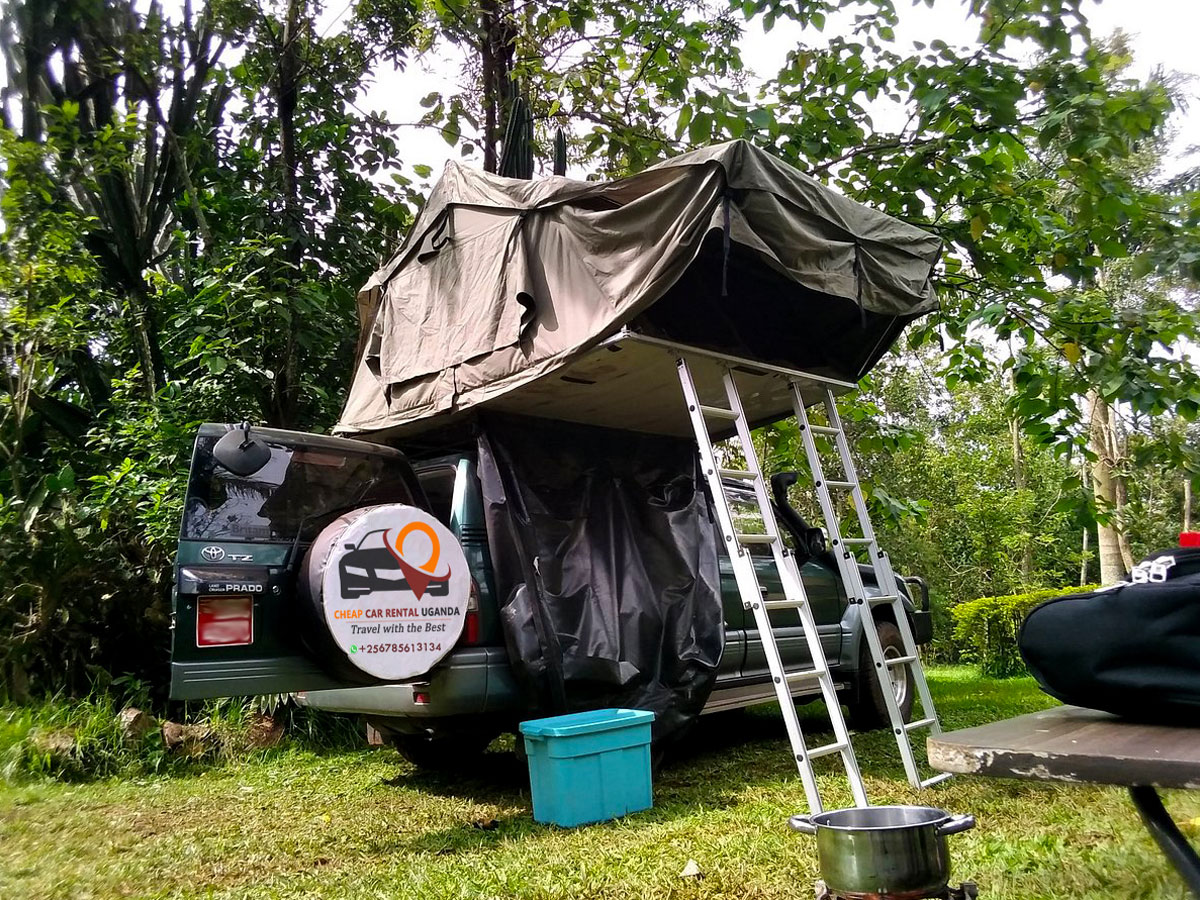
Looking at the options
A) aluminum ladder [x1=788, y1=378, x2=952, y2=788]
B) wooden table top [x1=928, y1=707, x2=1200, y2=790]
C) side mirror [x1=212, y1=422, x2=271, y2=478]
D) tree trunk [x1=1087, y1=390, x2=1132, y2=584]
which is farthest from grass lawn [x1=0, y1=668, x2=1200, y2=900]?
tree trunk [x1=1087, y1=390, x2=1132, y2=584]

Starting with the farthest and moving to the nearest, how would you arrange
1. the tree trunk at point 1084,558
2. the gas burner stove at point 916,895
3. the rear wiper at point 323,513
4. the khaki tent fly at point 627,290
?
the tree trunk at point 1084,558
the khaki tent fly at point 627,290
the rear wiper at point 323,513
the gas burner stove at point 916,895

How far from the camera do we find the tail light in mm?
4359

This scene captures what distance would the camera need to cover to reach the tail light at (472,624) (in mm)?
4359

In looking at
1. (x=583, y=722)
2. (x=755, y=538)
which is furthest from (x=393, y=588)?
(x=755, y=538)

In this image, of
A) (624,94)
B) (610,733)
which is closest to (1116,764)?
(610,733)

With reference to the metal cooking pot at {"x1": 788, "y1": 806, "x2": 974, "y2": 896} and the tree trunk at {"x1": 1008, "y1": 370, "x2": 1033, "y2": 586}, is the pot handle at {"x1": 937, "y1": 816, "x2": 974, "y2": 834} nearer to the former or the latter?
the metal cooking pot at {"x1": 788, "y1": 806, "x2": 974, "y2": 896}

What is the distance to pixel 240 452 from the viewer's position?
4.03 metres

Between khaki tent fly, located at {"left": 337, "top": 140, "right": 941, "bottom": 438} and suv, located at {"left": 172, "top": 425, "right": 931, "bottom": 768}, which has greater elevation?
khaki tent fly, located at {"left": 337, "top": 140, "right": 941, "bottom": 438}

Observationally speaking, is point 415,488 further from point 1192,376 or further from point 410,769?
point 1192,376

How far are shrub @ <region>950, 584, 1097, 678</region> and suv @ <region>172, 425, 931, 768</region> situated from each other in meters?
7.83

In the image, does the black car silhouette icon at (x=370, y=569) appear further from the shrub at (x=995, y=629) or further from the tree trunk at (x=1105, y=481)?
the tree trunk at (x=1105, y=481)

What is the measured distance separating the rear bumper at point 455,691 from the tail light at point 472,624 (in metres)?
0.04

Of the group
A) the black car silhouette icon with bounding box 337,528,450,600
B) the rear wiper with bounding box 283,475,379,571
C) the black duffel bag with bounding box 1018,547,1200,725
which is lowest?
the black duffel bag with bounding box 1018,547,1200,725

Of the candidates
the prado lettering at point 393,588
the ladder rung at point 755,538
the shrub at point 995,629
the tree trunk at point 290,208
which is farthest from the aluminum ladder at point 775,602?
the shrub at point 995,629
